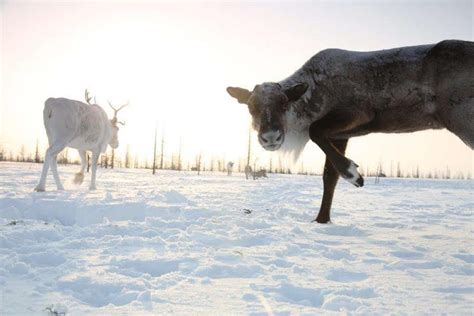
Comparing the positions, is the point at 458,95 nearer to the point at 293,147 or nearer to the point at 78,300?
A: the point at 293,147

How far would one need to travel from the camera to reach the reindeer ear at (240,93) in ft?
20.7

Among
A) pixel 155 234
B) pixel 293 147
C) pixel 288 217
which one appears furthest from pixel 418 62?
pixel 155 234

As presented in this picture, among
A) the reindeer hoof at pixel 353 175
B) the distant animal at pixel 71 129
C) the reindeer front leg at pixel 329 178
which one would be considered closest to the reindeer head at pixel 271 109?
the reindeer hoof at pixel 353 175

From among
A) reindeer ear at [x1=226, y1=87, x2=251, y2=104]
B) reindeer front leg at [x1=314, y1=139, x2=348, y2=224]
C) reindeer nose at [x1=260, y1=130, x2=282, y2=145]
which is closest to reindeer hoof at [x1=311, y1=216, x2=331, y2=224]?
reindeer front leg at [x1=314, y1=139, x2=348, y2=224]

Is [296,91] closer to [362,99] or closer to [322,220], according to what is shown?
[362,99]

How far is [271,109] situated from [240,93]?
1.03 m

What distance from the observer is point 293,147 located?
6.26 metres

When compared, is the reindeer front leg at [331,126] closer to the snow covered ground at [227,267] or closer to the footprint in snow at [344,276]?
the snow covered ground at [227,267]

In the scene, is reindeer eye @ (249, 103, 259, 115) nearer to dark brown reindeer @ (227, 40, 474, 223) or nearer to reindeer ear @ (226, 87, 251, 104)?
dark brown reindeer @ (227, 40, 474, 223)

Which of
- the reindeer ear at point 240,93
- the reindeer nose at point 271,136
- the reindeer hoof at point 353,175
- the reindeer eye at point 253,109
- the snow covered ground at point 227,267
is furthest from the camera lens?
the reindeer ear at point 240,93

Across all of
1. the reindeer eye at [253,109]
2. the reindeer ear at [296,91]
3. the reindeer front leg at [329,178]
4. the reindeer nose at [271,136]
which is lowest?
the reindeer front leg at [329,178]

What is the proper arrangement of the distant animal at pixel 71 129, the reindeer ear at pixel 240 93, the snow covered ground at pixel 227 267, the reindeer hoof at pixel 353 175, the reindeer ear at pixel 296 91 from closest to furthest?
the snow covered ground at pixel 227 267
the reindeer hoof at pixel 353 175
the reindeer ear at pixel 296 91
the reindeer ear at pixel 240 93
the distant animal at pixel 71 129

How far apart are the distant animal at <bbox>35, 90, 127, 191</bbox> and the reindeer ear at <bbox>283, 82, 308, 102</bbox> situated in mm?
6038

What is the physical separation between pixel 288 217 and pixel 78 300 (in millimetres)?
4391
